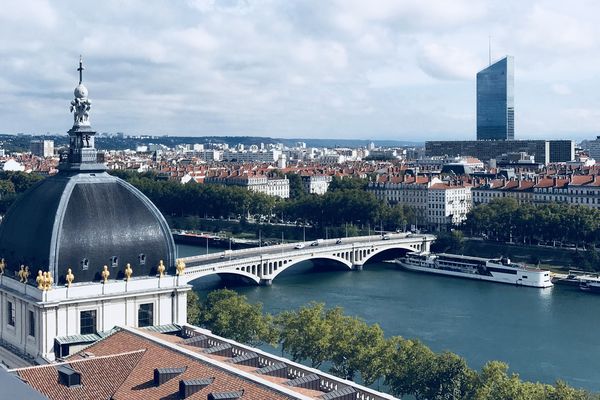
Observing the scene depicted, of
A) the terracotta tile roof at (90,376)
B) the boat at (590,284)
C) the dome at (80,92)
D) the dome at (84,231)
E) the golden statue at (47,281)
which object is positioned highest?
the dome at (80,92)

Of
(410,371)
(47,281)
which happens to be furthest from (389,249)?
(47,281)

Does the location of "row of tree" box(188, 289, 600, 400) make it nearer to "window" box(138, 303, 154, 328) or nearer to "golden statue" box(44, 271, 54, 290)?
"window" box(138, 303, 154, 328)

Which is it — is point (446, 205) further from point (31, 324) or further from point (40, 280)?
point (40, 280)

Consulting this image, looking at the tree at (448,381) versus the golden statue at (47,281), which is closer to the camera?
the golden statue at (47,281)

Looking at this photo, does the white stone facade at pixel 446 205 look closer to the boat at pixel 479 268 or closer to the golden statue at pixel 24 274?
the boat at pixel 479 268

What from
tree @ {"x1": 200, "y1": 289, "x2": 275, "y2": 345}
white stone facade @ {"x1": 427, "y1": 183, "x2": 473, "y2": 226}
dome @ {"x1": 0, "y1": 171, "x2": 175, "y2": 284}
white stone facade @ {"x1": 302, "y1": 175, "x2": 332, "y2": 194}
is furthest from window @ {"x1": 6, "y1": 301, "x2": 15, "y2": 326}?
white stone facade @ {"x1": 302, "y1": 175, "x2": 332, "y2": 194}

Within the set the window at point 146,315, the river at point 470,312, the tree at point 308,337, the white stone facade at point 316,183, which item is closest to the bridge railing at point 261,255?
the river at point 470,312

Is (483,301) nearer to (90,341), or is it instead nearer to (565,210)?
(565,210)
